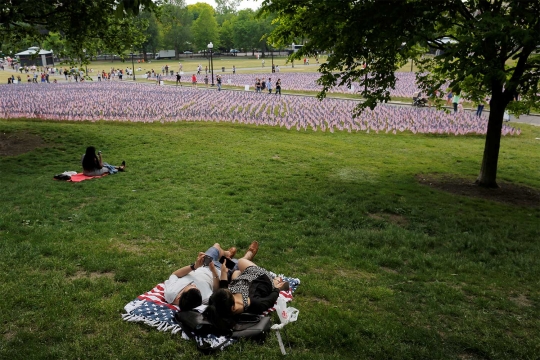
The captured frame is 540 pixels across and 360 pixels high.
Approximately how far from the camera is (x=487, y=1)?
8.43 m

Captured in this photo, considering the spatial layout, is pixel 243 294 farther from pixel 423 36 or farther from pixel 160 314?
pixel 423 36

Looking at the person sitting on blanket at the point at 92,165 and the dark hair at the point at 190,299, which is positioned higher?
the person sitting on blanket at the point at 92,165

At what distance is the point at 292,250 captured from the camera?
6.12 meters

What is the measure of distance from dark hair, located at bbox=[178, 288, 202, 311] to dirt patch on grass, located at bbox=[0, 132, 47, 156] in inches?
410

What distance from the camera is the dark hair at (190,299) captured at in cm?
422

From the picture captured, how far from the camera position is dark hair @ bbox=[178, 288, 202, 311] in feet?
13.9

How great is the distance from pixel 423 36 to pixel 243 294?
469 cm

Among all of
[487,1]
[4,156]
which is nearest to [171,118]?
[4,156]

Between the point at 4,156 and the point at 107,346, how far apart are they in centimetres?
1031

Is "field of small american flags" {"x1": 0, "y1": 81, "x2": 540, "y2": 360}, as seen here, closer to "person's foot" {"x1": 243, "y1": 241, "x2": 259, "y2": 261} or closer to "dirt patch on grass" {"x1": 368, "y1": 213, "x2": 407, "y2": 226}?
"dirt patch on grass" {"x1": 368, "y1": 213, "x2": 407, "y2": 226}

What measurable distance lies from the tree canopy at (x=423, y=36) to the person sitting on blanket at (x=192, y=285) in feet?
14.7

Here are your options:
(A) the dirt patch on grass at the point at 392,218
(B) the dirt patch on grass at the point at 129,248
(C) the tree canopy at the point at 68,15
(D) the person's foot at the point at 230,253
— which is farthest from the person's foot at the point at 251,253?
(C) the tree canopy at the point at 68,15

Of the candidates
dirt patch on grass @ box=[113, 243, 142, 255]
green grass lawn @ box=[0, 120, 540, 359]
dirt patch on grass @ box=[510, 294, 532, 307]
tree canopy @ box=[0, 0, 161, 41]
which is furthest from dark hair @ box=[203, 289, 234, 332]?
tree canopy @ box=[0, 0, 161, 41]

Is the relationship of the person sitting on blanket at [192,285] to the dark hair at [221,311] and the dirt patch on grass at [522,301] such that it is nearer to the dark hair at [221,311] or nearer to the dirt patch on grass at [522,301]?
the dark hair at [221,311]
